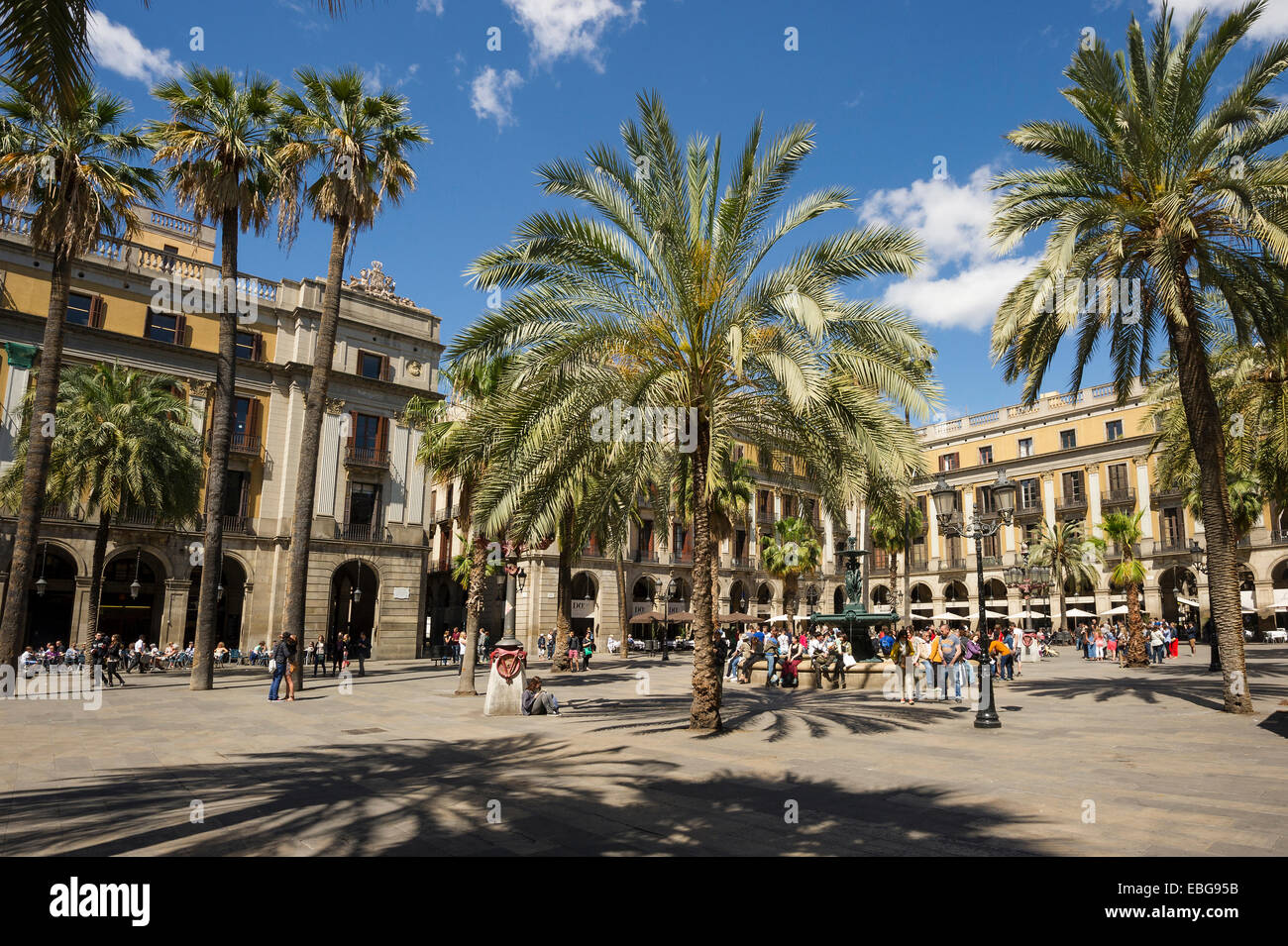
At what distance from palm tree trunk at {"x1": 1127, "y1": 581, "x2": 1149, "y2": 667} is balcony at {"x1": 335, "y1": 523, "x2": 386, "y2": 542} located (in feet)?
103

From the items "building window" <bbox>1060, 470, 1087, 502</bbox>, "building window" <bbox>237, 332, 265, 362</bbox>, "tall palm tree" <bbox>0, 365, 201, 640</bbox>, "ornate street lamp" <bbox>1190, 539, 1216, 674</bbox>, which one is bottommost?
"ornate street lamp" <bbox>1190, 539, 1216, 674</bbox>

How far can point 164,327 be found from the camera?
108 ft

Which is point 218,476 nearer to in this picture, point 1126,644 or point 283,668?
point 283,668

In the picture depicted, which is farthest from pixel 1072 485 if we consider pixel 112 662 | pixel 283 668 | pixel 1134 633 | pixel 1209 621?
pixel 112 662

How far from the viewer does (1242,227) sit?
12.8m

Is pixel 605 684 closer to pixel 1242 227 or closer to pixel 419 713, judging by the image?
pixel 419 713

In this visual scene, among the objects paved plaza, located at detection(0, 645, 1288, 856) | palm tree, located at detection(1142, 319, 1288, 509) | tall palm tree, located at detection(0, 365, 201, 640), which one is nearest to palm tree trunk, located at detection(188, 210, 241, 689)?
paved plaza, located at detection(0, 645, 1288, 856)

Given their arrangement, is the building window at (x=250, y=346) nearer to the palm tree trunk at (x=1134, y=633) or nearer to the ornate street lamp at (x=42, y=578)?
the ornate street lamp at (x=42, y=578)

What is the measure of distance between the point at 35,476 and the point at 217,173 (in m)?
8.79

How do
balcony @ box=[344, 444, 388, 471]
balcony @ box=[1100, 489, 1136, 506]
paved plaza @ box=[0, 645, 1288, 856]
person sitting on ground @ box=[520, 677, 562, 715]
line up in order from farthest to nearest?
balcony @ box=[1100, 489, 1136, 506] < balcony @ box=[344, 444, 388, 471] < person sitting on ground @ box=[520, 677, 562, 715] < paved plaza @ box=[0, 645, 1288, 856]

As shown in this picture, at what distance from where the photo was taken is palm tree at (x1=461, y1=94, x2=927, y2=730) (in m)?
11.6

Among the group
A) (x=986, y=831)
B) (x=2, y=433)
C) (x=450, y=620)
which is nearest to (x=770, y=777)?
(x=986, y=831)

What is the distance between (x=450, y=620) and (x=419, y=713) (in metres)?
39.0

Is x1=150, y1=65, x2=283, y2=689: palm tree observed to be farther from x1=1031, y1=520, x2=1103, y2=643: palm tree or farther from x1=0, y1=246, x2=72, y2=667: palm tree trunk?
x1=1031, y1=520, x2=1103, y2=643: palm tree
